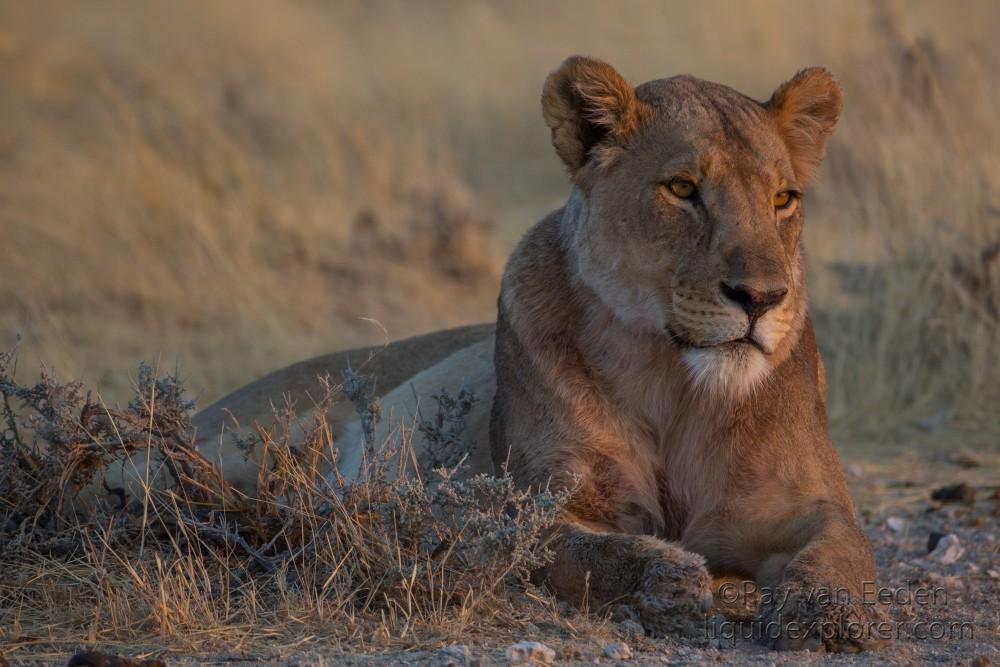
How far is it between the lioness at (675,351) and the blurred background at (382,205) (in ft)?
2.21

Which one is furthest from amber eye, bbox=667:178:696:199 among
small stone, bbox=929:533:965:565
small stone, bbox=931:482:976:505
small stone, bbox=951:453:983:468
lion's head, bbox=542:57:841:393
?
small stone, bbox=951:453:983:468

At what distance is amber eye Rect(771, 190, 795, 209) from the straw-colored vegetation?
3.62 ft

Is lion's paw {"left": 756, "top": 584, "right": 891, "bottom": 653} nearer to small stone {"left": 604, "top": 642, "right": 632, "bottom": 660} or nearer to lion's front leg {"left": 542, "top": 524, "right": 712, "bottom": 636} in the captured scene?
lion's front leg {"left": 542, "top": 524, "right": 712, "bottom": 636}

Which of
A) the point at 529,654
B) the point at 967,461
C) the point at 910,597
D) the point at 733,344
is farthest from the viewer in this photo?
the point at 967,461

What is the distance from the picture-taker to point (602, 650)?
136 inches

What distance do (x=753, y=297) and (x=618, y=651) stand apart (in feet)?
3.09

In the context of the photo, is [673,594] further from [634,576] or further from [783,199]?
[783,199]

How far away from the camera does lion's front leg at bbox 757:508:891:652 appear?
3508mm

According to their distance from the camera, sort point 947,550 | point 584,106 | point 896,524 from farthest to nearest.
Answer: point 896,524 → point 947,550 → point 584,106

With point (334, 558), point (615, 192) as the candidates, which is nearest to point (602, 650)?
point (334, 558)

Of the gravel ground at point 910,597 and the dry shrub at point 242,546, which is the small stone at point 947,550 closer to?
the gravel ground at point 910,597

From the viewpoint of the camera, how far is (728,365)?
3.79 metres

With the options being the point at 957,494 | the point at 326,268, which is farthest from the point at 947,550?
the point at 326,268

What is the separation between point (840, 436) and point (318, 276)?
4641 millimetres
